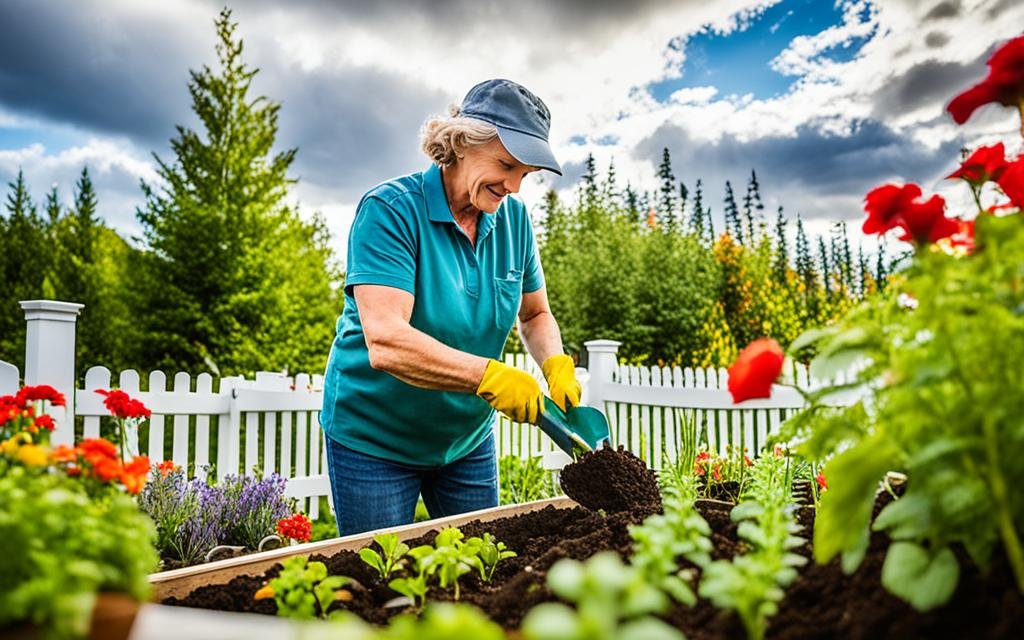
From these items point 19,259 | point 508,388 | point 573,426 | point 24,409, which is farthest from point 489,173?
point 19,259

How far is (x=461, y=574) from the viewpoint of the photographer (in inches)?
51.3

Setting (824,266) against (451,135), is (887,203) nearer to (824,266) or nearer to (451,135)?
(451,135)

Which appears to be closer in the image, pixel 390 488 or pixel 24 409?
pixel 24 409

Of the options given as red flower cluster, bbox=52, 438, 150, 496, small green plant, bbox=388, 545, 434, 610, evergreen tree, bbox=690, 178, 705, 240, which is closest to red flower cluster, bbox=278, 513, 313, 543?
small green plant, bbox=388, 545, 434, 610

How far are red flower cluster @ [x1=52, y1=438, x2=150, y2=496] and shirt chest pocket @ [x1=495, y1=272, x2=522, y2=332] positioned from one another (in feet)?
4.88

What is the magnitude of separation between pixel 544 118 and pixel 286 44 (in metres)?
10.3

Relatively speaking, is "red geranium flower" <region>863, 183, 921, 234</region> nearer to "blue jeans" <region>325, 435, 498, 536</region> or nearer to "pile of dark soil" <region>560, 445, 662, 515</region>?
"pile of dark soil" <region>560, 445, 662, 515</region>

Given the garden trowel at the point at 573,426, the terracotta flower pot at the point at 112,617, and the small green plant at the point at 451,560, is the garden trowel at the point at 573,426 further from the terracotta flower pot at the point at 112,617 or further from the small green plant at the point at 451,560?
the terracotta flower pot at the point at 112,617

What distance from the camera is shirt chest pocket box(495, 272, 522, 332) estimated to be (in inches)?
89.4

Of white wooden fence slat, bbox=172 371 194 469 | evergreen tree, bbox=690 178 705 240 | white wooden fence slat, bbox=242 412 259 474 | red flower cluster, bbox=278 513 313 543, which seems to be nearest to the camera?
red flower cluster, bbox=278 513 313 543

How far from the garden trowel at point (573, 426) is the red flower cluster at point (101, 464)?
1.27 meters

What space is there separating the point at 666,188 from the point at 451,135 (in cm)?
1208

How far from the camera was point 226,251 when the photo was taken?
1034 centimetres

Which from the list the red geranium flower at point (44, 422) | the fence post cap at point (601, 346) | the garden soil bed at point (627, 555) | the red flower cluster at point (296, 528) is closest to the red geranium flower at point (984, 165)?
the garden soil bed at point (627, 555)
